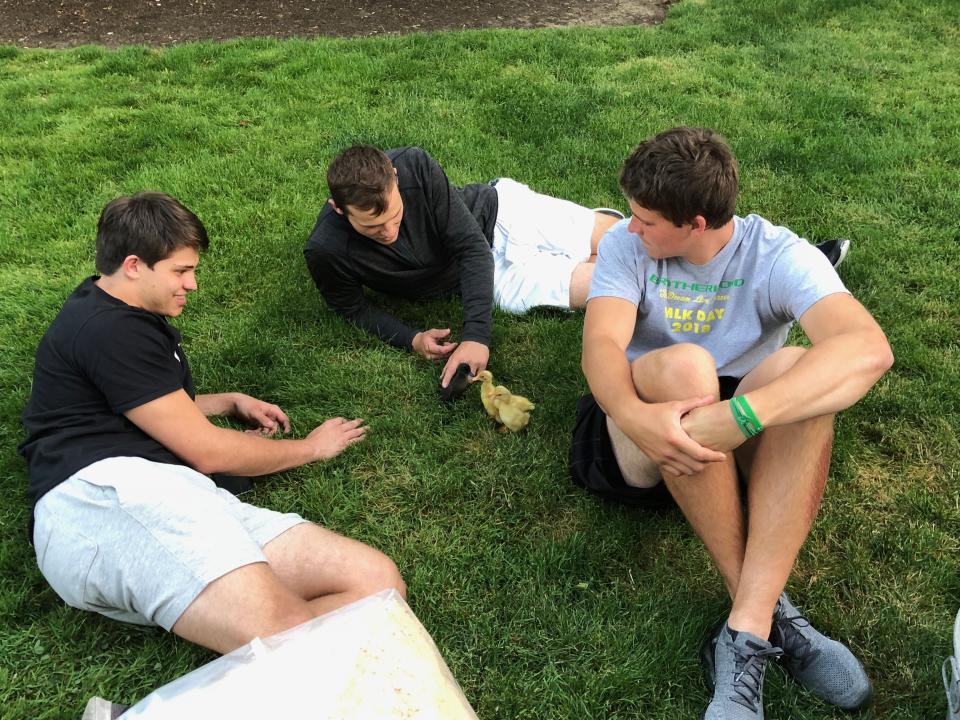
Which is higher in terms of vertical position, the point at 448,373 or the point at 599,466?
the point at 448,373

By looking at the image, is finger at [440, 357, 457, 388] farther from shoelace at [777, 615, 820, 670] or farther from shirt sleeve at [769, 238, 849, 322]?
shoelace at [777, 615, 820, 670]

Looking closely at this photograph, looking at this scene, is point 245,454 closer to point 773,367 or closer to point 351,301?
point 351,301

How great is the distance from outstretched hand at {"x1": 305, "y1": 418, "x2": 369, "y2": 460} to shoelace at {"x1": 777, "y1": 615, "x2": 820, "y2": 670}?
5.84ft

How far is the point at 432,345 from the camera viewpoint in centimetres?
355

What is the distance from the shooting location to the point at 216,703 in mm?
1377

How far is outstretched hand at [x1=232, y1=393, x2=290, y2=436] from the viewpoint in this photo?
127 inches

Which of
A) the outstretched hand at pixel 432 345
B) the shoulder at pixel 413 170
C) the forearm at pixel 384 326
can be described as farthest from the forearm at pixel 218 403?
the shoulder at pixel 413 170

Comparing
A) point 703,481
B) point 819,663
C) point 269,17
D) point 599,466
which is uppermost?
point 269,17

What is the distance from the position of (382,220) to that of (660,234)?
4.70 ft

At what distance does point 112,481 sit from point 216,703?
1063mm

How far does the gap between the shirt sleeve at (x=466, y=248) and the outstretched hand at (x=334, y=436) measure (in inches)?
27.3

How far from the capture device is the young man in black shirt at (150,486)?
2086 mm

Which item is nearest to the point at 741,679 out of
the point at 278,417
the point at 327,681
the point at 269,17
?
the point at 327,681

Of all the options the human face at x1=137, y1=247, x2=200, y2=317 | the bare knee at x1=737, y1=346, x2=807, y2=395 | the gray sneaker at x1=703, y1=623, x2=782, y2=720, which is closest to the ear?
the human face at x1=137, y1=247, x2=200, y2=317
